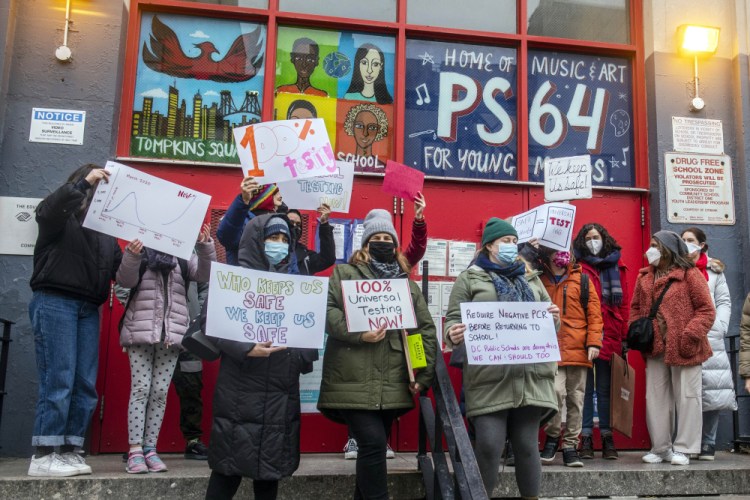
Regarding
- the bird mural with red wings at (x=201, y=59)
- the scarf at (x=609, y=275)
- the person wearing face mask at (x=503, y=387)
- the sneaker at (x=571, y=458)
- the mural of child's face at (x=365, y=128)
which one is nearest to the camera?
the person wearing face mask at (x=503, y=387)

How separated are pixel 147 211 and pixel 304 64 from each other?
2668mm

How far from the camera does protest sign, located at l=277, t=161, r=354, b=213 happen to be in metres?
5.09

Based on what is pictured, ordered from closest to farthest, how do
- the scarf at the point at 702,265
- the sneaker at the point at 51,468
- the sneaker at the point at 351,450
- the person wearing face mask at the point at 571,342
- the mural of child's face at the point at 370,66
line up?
the sneaker at the point at 51,468, the person wearing face mask at the point at 571,342, the sneaker at the point at 351,450, the scarf at the point at 702,265, the mural of child's face at the point at 370,66

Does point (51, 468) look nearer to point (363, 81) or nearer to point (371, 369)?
point (371, 369)

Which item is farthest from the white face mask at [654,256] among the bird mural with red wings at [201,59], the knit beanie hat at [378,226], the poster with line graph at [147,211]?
the bird mural with red wings at [201,59]

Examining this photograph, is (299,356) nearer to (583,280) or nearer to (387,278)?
(387,278)

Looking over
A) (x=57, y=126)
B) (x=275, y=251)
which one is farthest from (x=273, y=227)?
(x=57, y=126)

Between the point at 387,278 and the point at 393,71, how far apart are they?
3.07 metres

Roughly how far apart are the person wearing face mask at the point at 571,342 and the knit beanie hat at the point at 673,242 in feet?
2.35

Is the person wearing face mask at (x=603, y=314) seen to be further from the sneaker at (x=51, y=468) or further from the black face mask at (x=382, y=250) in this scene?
the sneaker at (x=51, y=468)

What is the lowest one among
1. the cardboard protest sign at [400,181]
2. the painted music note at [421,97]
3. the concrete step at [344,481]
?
the concrete step at [344,481]

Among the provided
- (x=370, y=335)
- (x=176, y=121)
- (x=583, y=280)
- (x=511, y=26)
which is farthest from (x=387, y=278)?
(x=511, y=26)

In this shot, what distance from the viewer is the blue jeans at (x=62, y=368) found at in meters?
4.55

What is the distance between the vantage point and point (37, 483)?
436cm
